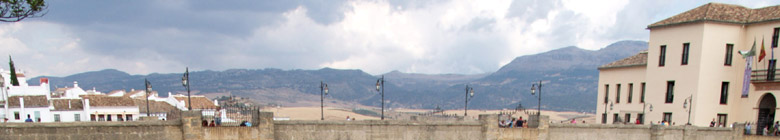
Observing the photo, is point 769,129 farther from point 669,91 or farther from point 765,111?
point 669,91

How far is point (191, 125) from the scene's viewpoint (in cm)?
1709

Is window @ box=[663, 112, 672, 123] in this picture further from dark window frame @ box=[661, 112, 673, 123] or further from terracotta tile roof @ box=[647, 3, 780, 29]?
terracotta tile roof @ box=[647, 3, 780, 29]

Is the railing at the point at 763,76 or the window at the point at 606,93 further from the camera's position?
the window at the point at 606,93

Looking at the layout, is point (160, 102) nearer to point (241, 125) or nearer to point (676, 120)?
point (241, 125)

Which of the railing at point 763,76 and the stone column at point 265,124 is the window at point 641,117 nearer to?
the railing at point 763,76

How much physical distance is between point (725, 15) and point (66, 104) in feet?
154

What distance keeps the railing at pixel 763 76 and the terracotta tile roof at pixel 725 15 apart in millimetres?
2953

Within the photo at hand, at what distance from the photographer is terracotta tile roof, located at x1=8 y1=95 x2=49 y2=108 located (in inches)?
1524

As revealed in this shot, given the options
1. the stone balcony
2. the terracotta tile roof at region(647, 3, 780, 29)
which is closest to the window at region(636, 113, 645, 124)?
the terracotta tile roof at region(647, 3, 780, 29)

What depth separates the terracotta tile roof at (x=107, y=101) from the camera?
42250 mm

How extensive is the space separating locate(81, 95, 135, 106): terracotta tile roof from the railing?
45.2 meters

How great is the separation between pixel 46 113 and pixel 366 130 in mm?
31328

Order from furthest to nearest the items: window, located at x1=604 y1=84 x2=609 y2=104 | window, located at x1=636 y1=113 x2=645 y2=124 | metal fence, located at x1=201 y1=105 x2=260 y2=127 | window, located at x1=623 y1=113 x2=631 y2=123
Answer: window, located at x1=604 y1=84 x2=609 y2=104 → window, located at x1=623 y1=113 x2=631 y2=123 → window, located at x1=636 y1=113 x2=645 y2=124 → metal fence, located at x1=201 y1=105 x2=260 y2=127

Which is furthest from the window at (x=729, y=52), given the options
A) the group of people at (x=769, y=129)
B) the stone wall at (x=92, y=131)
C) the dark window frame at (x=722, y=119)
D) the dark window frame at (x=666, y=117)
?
the stone wall at (x=92, y=131)
